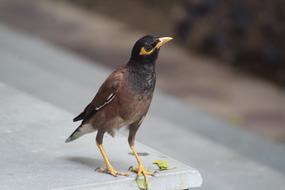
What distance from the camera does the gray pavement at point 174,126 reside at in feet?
19.3

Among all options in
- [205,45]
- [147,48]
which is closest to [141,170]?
[147,48]

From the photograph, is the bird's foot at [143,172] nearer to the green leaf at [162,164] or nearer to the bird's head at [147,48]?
the green leaf at [162,164]

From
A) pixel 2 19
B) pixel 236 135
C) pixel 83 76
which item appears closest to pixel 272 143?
pixel 236 135

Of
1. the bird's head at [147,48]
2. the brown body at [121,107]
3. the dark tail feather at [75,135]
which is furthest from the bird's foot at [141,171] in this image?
the bird's head at [147,48]

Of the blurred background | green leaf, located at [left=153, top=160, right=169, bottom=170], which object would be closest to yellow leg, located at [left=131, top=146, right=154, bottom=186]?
green leaf, located at [left=153, top=160, right=169, bottom=170]

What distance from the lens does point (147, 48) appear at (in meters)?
4.11

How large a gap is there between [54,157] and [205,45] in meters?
6.29

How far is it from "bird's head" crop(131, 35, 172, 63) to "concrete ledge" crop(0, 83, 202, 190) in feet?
2.06

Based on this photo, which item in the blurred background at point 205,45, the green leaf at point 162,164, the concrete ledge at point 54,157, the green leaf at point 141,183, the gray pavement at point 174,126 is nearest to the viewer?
the concrete ledge at point 54,157

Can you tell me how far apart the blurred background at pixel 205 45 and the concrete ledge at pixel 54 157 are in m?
3.08

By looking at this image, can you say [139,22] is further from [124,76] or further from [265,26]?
[124,76]

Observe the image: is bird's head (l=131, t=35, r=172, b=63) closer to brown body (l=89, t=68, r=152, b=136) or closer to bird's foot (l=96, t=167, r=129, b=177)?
brown body (l=89, t=68, r=152, b=136)

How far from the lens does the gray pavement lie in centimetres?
587

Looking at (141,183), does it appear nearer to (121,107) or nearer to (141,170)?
(141,170)
